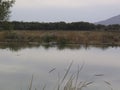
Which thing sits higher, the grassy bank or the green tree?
the green tree

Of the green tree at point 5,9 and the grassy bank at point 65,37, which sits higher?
the green tree at point 5,9

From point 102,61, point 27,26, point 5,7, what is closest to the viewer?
point 5,7

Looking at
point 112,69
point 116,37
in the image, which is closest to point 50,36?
point 116,37

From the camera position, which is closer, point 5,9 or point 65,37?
point 5,9

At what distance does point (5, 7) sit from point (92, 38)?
98.2ft

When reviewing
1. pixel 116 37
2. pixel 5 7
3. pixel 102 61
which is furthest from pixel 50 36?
pixel 5 7

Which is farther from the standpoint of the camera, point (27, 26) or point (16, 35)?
point (27, 26)

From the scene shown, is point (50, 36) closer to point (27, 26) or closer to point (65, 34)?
point (65, 34)

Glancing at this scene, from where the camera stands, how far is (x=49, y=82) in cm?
1441

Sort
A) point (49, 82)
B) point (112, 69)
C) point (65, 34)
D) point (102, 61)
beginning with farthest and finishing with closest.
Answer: point (65, 34) < point (102, 61) < point (112, 69) < point (49, 82)

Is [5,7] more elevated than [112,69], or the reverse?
[5,7]

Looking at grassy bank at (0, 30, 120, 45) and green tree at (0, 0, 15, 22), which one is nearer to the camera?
green tree at (0, 0, 15, 22)

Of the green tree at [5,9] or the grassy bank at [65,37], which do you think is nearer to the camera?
the green tree at [5,9]

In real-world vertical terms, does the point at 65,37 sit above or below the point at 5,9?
below
